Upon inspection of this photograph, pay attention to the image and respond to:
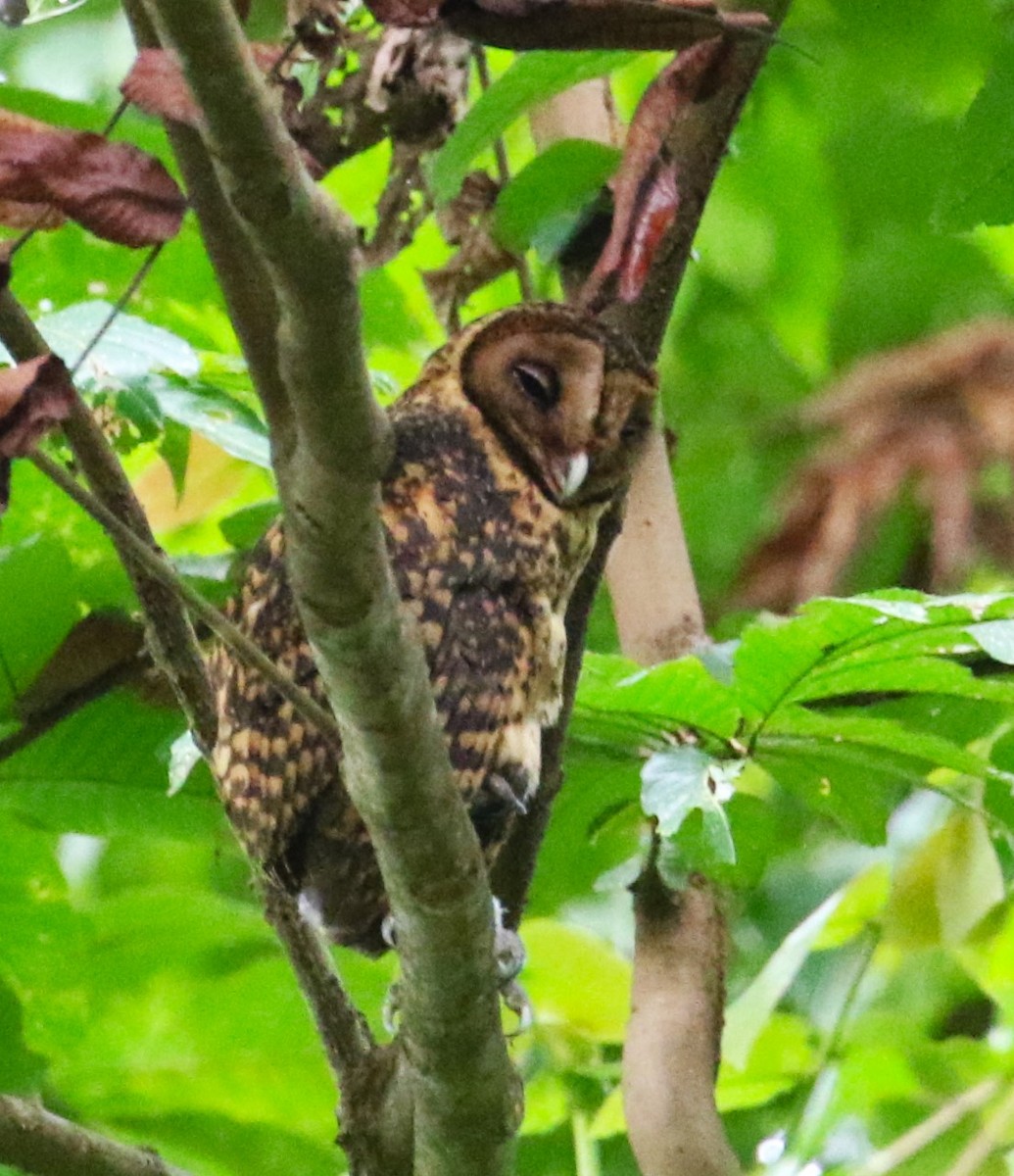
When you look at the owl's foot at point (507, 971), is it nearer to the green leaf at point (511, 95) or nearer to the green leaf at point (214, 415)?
the green leaf at point (214, 415)

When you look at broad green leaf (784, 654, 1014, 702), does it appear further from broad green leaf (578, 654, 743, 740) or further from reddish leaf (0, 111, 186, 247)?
reddish leaf (0, 111, 186, 247)

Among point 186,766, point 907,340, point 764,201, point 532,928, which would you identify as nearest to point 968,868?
point 532,928

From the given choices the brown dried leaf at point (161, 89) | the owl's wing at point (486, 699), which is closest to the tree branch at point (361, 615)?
the brown dried leaf at point (161, 89)

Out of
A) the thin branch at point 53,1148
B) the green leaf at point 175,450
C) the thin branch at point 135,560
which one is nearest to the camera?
the thin branch at point 135,560

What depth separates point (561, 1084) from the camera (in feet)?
6.84

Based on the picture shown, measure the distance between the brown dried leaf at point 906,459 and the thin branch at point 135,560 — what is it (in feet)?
2.19

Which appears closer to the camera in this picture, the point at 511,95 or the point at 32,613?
the point at 511,95

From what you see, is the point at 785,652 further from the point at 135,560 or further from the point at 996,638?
the point at 135,560

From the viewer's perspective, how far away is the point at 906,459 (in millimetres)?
478

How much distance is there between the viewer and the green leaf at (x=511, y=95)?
5.00ft

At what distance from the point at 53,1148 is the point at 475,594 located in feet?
1.91

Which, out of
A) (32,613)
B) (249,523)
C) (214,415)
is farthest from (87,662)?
(214,415)

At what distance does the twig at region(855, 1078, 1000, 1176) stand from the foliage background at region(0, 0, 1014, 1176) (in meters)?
0.03

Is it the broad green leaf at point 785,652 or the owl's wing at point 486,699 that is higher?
the owl's wing at point 486,699
